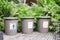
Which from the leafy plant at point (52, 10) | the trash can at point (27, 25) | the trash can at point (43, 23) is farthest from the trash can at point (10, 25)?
the leafy plant at point (52, 10)

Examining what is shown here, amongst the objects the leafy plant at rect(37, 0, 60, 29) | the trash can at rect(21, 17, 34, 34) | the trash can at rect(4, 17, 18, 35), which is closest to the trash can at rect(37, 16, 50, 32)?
the leafy plant at rect(37, 0, 60, 29)

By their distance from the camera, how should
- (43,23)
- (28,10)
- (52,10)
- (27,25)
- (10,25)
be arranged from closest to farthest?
(10,25)
(27,25)
(43,23)
(52,10)
(28,10)

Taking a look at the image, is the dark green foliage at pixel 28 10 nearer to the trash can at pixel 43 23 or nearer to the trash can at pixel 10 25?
the trash can at pixel 43 23

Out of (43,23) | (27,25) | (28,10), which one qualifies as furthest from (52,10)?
(27,25)

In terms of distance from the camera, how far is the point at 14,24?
462 cm

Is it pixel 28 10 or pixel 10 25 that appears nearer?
pixel 10 25

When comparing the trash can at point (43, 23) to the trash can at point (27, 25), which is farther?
the trash can at point (43, 23)

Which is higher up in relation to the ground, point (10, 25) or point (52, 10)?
point (52, 10)

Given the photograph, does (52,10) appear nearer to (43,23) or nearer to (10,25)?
(43,23)

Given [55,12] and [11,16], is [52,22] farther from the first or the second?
[11,16]

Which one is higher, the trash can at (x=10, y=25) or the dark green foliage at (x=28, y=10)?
the dark green foliage at (x=28, y=10)

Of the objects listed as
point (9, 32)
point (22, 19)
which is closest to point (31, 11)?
point (22, 19)

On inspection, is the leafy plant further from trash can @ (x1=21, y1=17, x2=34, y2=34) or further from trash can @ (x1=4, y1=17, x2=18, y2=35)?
trash can @ (x1=4, y1=17, x2=18, y2=35)

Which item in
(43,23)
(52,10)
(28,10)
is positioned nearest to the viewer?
(43,23)
